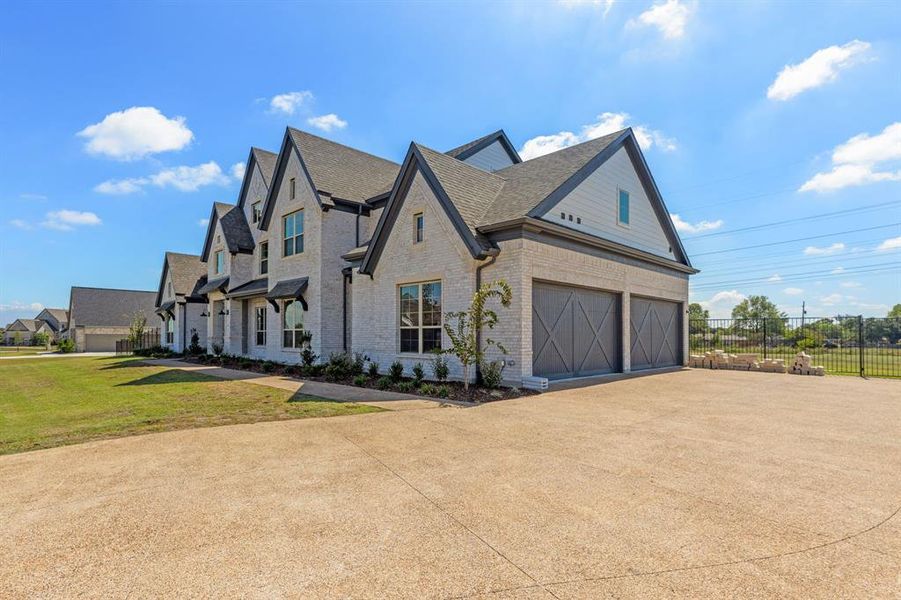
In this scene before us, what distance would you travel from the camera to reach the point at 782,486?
4664mm

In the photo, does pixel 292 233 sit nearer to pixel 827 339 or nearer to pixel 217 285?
pixel 217 285

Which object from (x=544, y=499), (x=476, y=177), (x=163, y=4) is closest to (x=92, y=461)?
(x=544, y=499)

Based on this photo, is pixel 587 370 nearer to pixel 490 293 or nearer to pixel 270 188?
pixel 490 293

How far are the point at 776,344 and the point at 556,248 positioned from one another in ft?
47.6

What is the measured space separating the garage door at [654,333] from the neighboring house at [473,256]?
0.09 meters

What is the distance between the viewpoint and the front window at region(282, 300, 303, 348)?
18.9 m

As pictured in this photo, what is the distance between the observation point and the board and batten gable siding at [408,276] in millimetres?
12852

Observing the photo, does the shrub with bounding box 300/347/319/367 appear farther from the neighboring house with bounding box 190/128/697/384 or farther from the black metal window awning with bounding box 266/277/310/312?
the black metal window awning with bounding box 266/277/310/312

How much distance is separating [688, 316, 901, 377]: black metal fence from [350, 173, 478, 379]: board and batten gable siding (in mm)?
14401

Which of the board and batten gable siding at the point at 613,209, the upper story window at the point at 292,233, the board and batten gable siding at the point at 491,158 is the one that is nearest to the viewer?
the board and batten gable siding at the point at 613,209

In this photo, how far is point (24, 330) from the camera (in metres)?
85.9

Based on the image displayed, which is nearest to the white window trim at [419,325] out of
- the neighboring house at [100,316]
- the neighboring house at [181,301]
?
the neighboring house at [181,301]

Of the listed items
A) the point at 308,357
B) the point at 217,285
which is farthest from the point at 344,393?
the point at 217,285

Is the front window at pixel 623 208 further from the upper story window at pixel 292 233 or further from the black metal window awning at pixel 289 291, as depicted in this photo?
the upper story window at pixel 292 233
